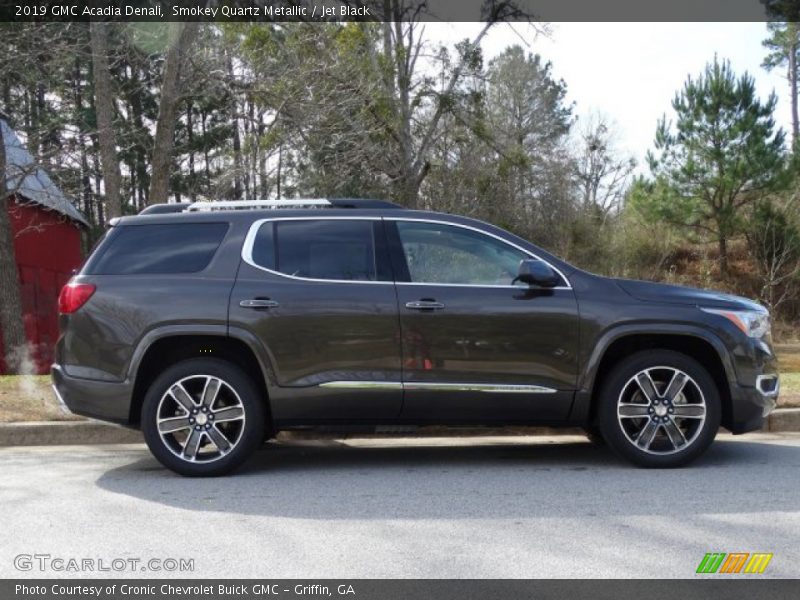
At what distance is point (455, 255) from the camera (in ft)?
22.2

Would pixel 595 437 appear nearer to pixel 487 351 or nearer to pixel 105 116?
pixel 487 351

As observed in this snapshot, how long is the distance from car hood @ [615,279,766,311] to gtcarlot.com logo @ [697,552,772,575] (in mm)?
2437

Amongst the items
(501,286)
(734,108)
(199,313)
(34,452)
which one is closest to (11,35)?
(34,452)

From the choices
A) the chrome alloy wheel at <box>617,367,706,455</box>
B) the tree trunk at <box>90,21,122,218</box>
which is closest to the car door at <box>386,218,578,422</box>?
the chrome alloy wheel at <box>617,367,706,455</box>

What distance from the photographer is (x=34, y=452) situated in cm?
791

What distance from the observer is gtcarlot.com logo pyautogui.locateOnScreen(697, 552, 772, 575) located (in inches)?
168

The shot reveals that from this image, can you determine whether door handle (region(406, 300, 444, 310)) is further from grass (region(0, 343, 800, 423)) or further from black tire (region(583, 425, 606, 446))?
grass (region(0, 343, 800, 423))

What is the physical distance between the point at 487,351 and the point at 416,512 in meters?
1.47

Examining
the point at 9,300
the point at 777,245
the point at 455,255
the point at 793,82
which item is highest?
the point at 793,82

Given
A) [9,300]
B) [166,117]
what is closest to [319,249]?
[166,117]

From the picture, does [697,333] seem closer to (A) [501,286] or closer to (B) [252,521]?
(A) [501,286]

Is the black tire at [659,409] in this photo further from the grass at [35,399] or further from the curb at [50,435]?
the curb at [50,435]
